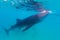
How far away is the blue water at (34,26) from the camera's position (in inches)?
74.8

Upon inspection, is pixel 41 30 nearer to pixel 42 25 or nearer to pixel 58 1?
pixel 42 25

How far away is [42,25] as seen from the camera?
1941 mm

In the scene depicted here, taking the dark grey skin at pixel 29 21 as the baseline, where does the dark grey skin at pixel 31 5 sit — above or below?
above

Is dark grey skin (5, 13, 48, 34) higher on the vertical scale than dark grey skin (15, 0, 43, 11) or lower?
lower

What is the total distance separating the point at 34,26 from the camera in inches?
77.0

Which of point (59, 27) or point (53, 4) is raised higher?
point (53, 4)

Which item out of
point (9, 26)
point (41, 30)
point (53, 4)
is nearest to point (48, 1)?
point (53, 4)

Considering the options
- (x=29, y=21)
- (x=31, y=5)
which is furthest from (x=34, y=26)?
(x=31, y=5)

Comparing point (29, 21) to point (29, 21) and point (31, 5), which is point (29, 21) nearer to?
point (29, 21)

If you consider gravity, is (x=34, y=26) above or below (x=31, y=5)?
below

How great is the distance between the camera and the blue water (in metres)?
1.90

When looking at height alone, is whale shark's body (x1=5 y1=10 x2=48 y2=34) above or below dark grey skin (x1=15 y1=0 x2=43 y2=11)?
below

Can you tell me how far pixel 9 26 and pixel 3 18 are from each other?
0.34 feet

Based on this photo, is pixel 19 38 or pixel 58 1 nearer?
pixel 58 1
